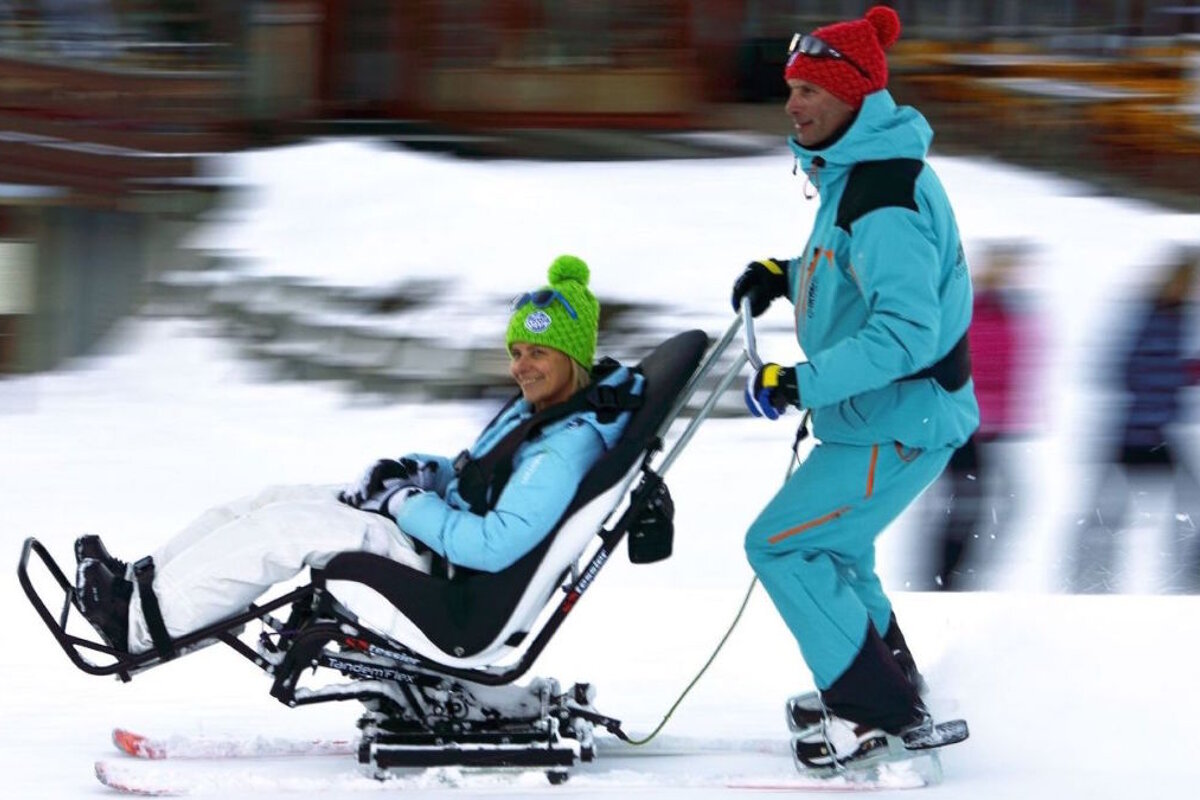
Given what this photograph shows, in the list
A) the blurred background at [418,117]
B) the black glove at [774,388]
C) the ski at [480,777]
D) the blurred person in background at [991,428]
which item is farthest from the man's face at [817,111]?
the blurred background at [418,117]

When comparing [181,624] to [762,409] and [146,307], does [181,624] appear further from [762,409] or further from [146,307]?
[146,307]

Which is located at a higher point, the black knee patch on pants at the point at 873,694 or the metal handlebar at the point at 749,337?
the metal handlebar at the point at 749,337

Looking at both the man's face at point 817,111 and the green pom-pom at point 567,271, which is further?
the green pom-pom at point 567,271

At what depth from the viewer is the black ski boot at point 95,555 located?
418 cm

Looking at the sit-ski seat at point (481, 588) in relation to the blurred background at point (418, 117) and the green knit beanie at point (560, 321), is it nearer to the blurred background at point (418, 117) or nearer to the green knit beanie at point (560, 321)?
the green knit beanie at point (560, 321)

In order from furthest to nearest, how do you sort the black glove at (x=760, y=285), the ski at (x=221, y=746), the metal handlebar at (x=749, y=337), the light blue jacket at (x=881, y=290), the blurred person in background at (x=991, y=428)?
the blurred person in background at (x=991, y=428) → the black glove at (x=760, y=285) → the ski at (x=221, y=746) → the metal handlebar at (x=749, y=337) → the light blue jacket at (x=881, y=290)

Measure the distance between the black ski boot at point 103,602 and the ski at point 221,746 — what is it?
37 centimetres

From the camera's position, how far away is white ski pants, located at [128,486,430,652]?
4.12m

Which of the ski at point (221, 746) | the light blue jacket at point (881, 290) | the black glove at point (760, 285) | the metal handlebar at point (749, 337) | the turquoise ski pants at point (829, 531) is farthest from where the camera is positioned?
the black glove at point (760, 285)

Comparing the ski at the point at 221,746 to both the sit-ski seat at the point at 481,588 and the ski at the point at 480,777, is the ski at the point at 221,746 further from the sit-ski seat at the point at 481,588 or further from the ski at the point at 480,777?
the sit-ski seat at the point at 481,588

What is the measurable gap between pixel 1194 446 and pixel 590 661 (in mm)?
3012

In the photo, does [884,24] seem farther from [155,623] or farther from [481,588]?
[155,623]

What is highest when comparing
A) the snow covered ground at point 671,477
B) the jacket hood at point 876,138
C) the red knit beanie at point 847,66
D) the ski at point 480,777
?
the red knit beanie at point 847,66

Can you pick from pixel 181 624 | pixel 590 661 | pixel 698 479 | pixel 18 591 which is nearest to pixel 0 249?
pixel 698 479
